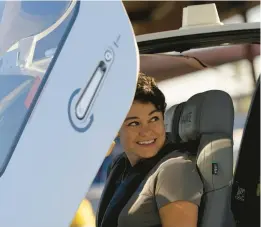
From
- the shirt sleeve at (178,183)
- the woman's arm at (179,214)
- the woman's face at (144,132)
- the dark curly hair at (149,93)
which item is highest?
the dark curly hair at (149,93)

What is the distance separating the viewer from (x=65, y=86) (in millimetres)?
1000

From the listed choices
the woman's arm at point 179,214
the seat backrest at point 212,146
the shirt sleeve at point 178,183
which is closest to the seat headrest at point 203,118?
the seat backrest at point 212,146

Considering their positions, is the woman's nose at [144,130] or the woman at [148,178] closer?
the woman at [148,178]

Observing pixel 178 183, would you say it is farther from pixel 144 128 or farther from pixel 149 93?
pixel 149 93

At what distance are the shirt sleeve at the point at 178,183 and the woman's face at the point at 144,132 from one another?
103 mm

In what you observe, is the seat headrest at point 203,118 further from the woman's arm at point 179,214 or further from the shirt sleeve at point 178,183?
the woman's arm at point 179,214

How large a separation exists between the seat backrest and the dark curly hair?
101mm

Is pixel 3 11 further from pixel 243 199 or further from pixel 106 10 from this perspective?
pixel 243 199

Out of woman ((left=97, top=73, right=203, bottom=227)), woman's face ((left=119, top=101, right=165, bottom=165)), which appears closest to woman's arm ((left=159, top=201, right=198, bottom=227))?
woman ((left=97, top=73, right=203, bottom=227))

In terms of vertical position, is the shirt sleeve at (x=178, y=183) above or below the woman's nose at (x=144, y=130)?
below

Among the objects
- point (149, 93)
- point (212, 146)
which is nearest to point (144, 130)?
point (149, 93)

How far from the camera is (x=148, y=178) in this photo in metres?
1.85

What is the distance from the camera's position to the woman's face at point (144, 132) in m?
1.88

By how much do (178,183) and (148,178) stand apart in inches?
5.5
